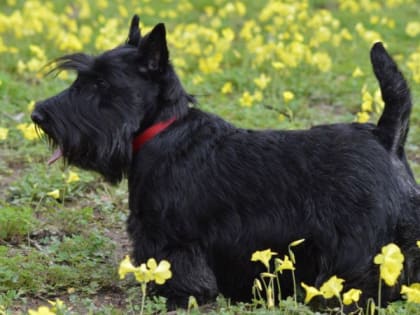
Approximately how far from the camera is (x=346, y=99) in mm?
8391

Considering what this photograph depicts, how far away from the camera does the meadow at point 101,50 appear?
459 cm

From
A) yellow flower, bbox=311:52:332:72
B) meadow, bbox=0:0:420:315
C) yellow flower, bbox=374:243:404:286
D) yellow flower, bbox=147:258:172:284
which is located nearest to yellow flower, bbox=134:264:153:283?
yellow flower, bbox=147:258:172:284

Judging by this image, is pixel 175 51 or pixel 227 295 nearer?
pixel 227 295

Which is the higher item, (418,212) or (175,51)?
(175,51)

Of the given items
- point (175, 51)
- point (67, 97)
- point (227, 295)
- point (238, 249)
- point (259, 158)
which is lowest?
point (227, 295)

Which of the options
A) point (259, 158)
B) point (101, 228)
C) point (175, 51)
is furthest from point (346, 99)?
point (259, 158)

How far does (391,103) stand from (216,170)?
3.30ft

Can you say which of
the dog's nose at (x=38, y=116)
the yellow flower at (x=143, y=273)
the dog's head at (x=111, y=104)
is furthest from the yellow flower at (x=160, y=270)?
the dog's nose at (x=38, y=116)

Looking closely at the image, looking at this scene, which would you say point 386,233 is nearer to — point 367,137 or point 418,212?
point 418,212

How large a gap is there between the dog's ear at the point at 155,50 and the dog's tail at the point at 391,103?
1.14m

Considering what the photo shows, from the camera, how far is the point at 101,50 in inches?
358

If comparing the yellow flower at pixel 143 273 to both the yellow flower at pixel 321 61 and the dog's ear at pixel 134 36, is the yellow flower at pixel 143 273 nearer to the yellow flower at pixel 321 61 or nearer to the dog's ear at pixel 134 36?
the dog's ear at pixel 134 36

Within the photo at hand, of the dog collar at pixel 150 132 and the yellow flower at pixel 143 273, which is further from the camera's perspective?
the dog collar at pixel 150 132

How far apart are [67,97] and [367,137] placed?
1.64m
